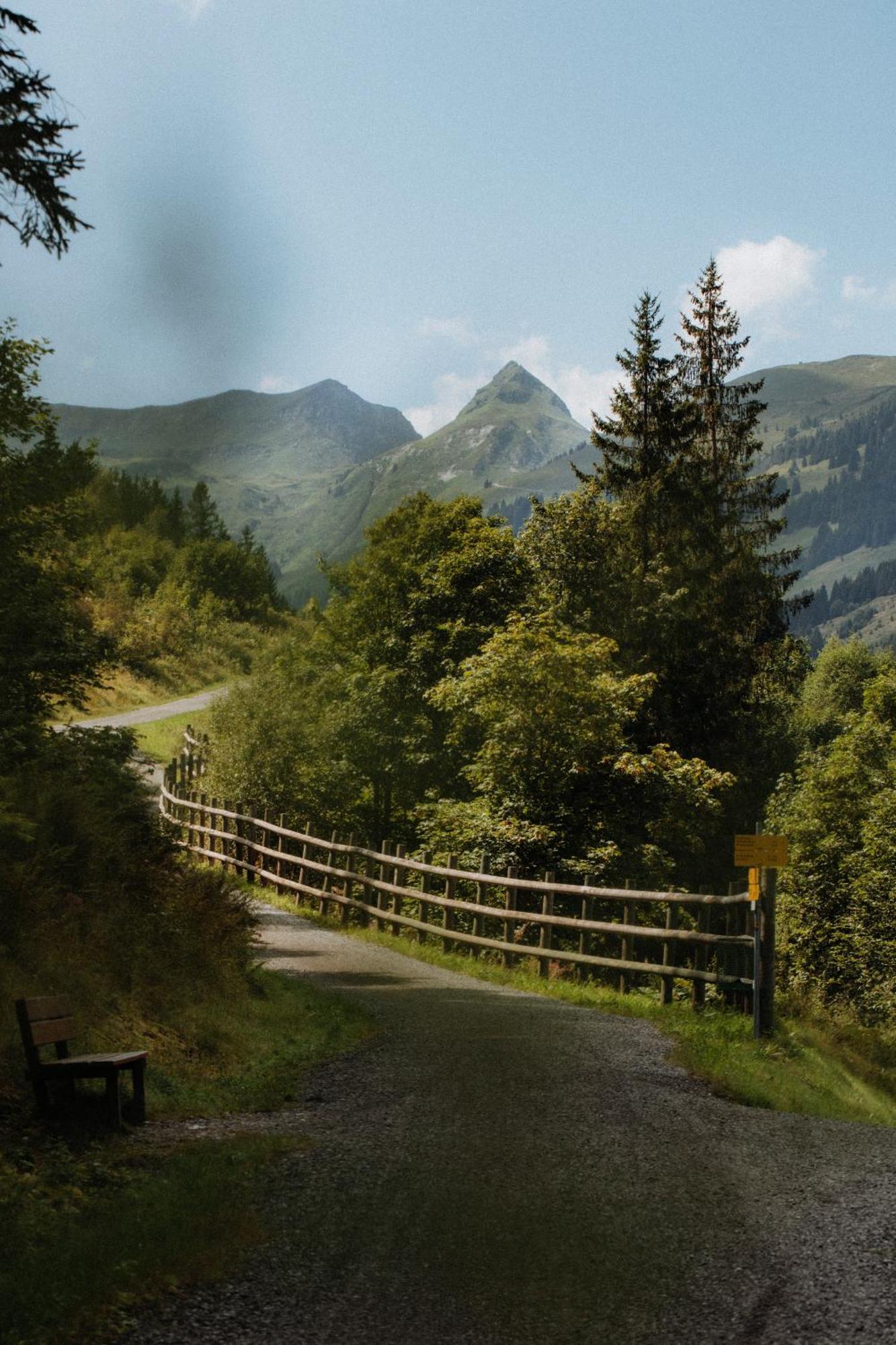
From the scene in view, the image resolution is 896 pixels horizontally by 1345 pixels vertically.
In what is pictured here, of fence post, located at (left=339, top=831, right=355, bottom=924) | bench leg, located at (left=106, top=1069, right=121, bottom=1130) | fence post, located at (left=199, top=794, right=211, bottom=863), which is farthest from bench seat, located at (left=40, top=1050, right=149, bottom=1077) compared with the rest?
fence post, located at (left=199, top=794, right=211, bottom=863)

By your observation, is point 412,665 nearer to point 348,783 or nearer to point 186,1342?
point 348,783

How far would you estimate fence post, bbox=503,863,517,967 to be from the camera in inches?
711

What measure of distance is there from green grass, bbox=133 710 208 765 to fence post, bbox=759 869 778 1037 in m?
34.9

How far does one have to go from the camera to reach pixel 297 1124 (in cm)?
815

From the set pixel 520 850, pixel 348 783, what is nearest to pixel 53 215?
pixel 520 850

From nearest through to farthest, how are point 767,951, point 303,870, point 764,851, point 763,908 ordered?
point 764,851 < point 763,908 < point 767,951 < point 303,870

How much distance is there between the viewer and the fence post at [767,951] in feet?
42.2

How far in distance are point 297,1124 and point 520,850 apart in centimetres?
1347

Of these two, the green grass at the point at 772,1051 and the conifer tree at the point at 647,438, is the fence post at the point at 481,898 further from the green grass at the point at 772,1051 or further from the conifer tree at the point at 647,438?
the conifer tree at the point at 647,438

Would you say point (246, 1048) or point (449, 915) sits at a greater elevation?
point (246, 1048)

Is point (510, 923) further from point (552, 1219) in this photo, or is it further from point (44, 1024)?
point (552, 1219)

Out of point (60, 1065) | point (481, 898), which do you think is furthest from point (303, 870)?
point (60, 1065)

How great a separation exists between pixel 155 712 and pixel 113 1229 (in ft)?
187

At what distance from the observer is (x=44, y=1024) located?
7520 mm
